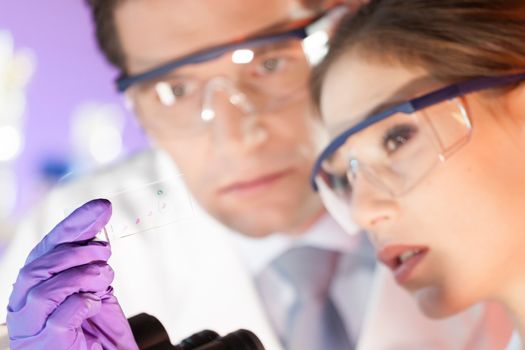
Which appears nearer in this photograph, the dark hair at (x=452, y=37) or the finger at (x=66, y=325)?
the finger at (x=66, y=325)

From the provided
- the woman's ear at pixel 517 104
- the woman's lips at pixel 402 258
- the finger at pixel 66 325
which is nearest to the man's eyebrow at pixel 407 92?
the woman's ear at pixel 517 104

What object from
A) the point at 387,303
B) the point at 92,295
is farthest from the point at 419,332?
the point at 92,295

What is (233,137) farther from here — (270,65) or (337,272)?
(337,272)

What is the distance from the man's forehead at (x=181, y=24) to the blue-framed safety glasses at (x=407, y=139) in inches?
24.4

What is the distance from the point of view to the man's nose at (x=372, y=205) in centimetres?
183

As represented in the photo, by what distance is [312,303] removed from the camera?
232 cm

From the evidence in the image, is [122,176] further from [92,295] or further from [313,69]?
[92,295]

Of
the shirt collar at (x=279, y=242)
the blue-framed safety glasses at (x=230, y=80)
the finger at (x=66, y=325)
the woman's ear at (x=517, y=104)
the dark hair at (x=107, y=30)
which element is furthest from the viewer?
the shirt collar at (x=279, y=242)

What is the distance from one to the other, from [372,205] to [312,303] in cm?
61

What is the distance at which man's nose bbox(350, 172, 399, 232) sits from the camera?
1.83m

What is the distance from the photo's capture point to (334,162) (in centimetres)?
193

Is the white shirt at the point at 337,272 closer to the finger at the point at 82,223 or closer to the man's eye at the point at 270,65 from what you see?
the man's eye at the point at 270,65

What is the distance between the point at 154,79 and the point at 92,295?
973 mm

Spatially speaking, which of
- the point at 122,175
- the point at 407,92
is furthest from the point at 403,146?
the point at 122,175
